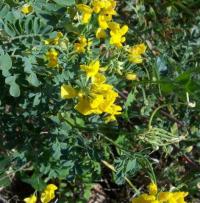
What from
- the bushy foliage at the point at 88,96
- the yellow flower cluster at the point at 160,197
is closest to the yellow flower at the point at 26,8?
the bushy foliage at the point at 88,96

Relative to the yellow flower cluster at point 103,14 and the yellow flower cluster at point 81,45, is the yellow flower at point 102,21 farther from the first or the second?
the yellow flower cluster at point 81,45

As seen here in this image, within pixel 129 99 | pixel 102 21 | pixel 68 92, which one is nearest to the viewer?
pixel 68 92

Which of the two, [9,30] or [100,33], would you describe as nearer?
[9,30]

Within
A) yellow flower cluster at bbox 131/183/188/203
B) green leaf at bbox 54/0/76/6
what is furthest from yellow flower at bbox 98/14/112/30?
yellow flower cluster at bbox 131/183/188/203

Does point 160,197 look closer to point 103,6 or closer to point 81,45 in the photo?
point 81,45

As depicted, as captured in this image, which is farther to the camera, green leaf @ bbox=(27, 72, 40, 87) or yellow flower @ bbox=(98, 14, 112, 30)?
yellow flower @ bbox=(98, 14, 112, 30)

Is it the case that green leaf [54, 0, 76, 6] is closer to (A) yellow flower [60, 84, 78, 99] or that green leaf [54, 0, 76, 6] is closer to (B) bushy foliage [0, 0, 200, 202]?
(B) bushy foliage [0, 0, 200, 202]

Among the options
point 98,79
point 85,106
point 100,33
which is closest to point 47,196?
point 85,106
